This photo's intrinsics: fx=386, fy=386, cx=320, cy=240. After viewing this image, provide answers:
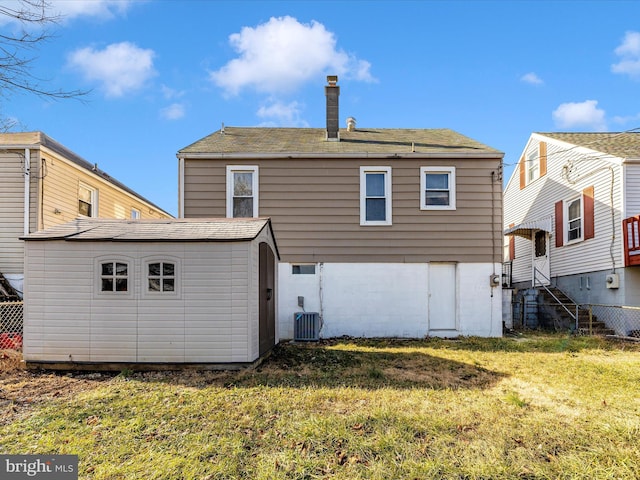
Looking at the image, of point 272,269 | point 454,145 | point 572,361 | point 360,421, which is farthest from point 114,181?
point 572,361

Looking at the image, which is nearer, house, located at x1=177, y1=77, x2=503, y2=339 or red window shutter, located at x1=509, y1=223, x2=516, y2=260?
house, located at x1=177, y1=77, x2=503, y2=339

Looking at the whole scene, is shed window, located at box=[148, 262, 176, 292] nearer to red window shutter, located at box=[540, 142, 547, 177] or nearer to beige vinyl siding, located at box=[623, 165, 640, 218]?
beige vinyl siding, located at box=[623, 165, 640, 218]

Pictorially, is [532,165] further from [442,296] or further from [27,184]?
[27,184]

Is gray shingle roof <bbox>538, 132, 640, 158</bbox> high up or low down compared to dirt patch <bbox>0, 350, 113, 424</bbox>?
up

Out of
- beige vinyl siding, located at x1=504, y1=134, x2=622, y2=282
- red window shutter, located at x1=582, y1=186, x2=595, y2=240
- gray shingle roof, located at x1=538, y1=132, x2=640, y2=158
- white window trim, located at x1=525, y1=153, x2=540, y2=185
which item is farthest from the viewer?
white window trim, located at x1=525, y1=153, x2=540, y2=185

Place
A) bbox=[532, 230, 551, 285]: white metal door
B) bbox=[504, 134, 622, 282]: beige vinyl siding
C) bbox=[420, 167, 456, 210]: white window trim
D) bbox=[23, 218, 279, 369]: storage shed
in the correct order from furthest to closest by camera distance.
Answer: bbox=[532, 230, 551, 285]: white metal door, bbox=[504, 134, 622, 282]: beige vinyl siding, bbox=[420, 167, 456, 210]: white window trim, bbox=[23, 218, 279, 369]: storage shed

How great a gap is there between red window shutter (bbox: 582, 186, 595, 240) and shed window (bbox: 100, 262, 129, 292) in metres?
13.1

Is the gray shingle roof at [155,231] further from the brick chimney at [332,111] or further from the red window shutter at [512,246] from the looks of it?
the red window shutter at [512,246]

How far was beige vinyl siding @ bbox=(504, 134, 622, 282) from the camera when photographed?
11477mm

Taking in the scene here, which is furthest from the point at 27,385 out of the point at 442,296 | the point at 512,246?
the point at 512,246

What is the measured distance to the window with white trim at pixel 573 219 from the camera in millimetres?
12898

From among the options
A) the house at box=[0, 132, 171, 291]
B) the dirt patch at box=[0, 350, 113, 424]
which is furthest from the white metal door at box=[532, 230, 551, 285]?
the house at box=[0, 132, 171, 291]

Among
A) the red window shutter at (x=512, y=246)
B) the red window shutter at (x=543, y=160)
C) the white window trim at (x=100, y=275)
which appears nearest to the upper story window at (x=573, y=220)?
the red window shutter at (x=543, y=160)

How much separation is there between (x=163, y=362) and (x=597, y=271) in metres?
12.5
